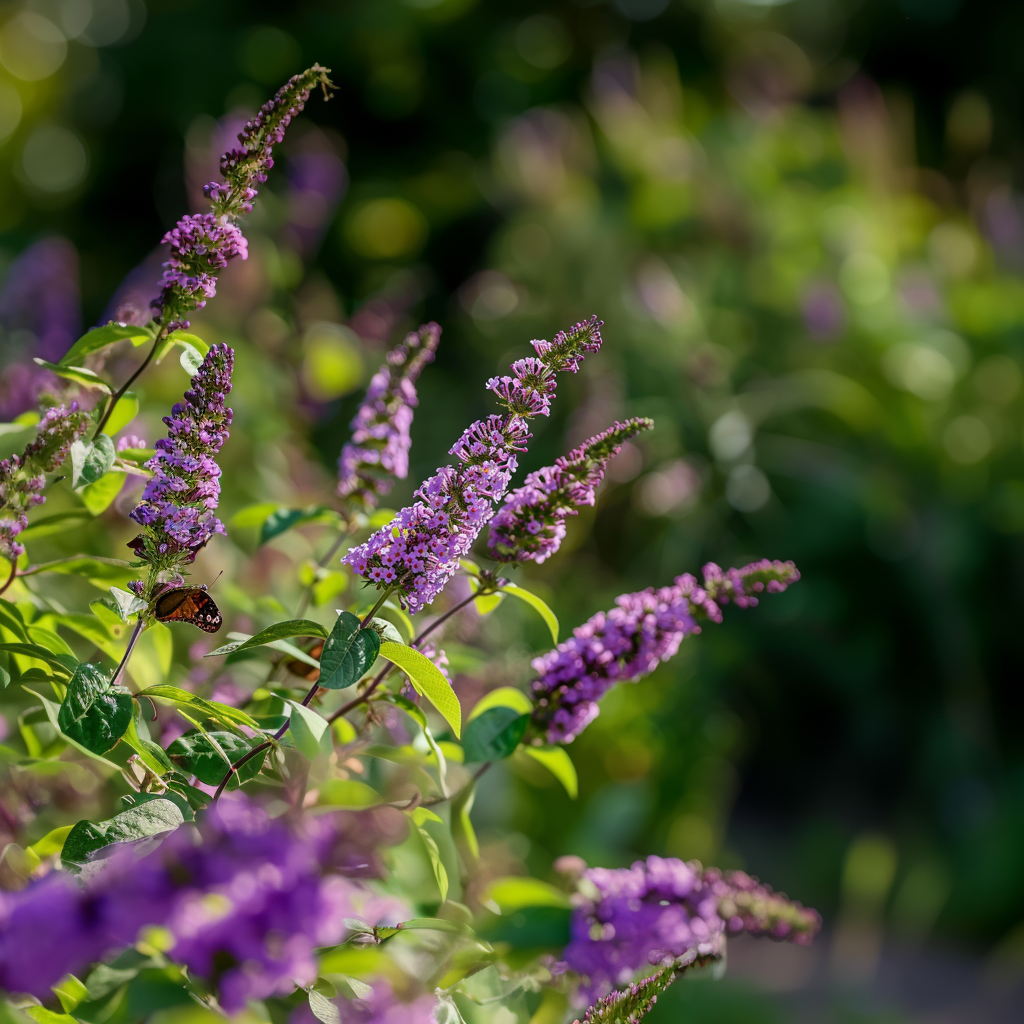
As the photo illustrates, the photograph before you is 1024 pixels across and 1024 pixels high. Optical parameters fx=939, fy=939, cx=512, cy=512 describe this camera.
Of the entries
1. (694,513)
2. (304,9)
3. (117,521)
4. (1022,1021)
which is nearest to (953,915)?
(1022,1021)

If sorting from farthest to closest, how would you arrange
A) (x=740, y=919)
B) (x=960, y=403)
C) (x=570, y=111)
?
(x=570, y=111) → (x=960, y=403) → (x=740, y=919)

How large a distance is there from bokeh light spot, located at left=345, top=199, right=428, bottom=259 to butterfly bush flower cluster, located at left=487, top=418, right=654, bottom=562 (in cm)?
347

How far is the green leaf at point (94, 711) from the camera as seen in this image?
46 centimetres

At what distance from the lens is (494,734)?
24.4 inches

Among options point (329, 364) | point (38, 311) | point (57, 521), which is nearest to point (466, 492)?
point (57, 521)

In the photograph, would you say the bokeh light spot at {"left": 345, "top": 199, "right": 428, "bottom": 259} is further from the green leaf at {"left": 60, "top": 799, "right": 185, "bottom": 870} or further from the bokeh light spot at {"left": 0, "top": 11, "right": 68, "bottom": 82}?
the green leaf at {"left": 60, "top": 799, "right": 185, "bottom": 870}

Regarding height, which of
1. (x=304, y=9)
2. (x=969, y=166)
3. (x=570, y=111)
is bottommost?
(x=969, y=166)

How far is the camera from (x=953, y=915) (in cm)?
204

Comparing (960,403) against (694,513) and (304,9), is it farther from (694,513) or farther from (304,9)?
(304,9)

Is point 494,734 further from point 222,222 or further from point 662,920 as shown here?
point 222,222

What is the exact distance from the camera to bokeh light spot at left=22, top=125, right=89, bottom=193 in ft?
17.2

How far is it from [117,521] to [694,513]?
3.99 ft

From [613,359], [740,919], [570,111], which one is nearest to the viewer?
[740,919]

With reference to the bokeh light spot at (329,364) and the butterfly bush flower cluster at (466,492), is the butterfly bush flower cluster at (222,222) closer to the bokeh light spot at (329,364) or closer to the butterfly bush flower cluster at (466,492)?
the butterfly bush flower cluster at (466,492)
